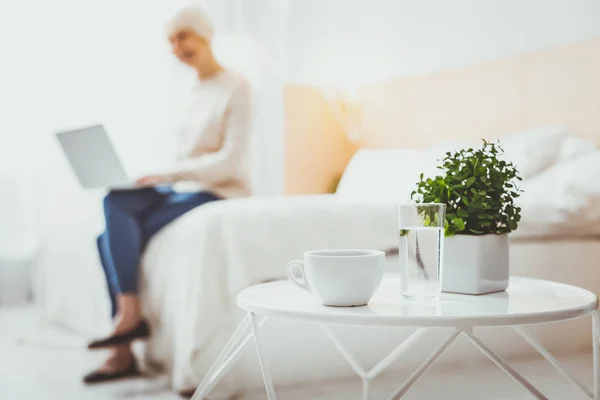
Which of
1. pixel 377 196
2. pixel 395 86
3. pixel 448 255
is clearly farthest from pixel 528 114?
pixel 448 255

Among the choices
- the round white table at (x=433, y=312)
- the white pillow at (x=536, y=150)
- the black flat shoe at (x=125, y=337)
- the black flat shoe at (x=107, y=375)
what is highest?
the white pillow at (x=536, y=150)

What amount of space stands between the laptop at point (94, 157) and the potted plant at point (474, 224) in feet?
4.02

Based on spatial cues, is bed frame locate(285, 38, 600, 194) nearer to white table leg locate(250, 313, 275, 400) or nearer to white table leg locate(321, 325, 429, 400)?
white table leg locate(321, 325, 429, 400)

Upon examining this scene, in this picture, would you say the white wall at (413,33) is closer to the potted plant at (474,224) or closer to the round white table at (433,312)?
the potted plant at (474,224)

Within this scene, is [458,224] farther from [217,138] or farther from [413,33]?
[413,33]

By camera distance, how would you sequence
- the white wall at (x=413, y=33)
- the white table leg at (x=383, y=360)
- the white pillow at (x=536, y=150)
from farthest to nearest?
the white wall at (x=413, y=33), the white pillow at (x=536, y=150), the white table leg at (x=383, y=360)

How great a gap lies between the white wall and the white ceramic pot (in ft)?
5.48

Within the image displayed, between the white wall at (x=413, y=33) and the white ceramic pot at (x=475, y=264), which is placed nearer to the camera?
the white ceramic pot at (x=475, y=264)

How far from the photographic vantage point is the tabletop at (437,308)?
83 centimetres

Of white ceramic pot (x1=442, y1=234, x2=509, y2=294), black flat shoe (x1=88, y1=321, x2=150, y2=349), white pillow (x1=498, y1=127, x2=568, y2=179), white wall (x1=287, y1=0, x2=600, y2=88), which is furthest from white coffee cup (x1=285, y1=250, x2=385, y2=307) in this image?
white wall (x1=287, y1=0, x2=600, y2=88)

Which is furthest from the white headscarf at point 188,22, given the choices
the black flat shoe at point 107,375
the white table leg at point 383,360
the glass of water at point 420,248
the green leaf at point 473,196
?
the glass of water at point 420,248

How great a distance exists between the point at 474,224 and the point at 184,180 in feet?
4.26

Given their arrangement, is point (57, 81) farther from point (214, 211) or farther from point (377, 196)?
point (214, 211)

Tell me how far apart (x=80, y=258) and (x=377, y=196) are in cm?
125
